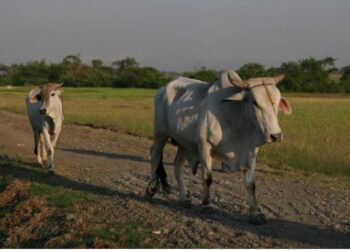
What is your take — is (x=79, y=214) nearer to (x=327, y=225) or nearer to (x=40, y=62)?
(x=327, y=225)

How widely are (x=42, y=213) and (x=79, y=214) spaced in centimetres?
60

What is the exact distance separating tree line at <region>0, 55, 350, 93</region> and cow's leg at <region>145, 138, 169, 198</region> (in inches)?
2010

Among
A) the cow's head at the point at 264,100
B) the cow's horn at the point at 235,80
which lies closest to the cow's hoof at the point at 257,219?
the cow's head at the point at 264,100

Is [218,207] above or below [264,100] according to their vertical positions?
below

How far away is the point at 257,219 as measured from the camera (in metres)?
6.91

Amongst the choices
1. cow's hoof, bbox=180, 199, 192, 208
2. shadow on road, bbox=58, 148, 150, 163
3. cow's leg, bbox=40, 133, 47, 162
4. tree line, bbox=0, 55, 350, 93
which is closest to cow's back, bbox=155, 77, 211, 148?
cow's hoof, bbox=180, 199, 192, 208

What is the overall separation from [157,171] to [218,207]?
3.64 feet

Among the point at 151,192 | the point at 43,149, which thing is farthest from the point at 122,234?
the point at 43,149

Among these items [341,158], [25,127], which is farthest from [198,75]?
[341,158]

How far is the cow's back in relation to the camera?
755 centimetres

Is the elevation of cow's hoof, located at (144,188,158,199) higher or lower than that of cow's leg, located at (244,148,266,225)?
lower

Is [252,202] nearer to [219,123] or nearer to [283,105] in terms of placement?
[219,123]

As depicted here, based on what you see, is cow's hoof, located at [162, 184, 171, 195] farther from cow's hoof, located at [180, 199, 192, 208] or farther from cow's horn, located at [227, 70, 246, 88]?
cow's horn, located at [227, 70, 246, 88]

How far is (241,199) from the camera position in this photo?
27.7 feet
